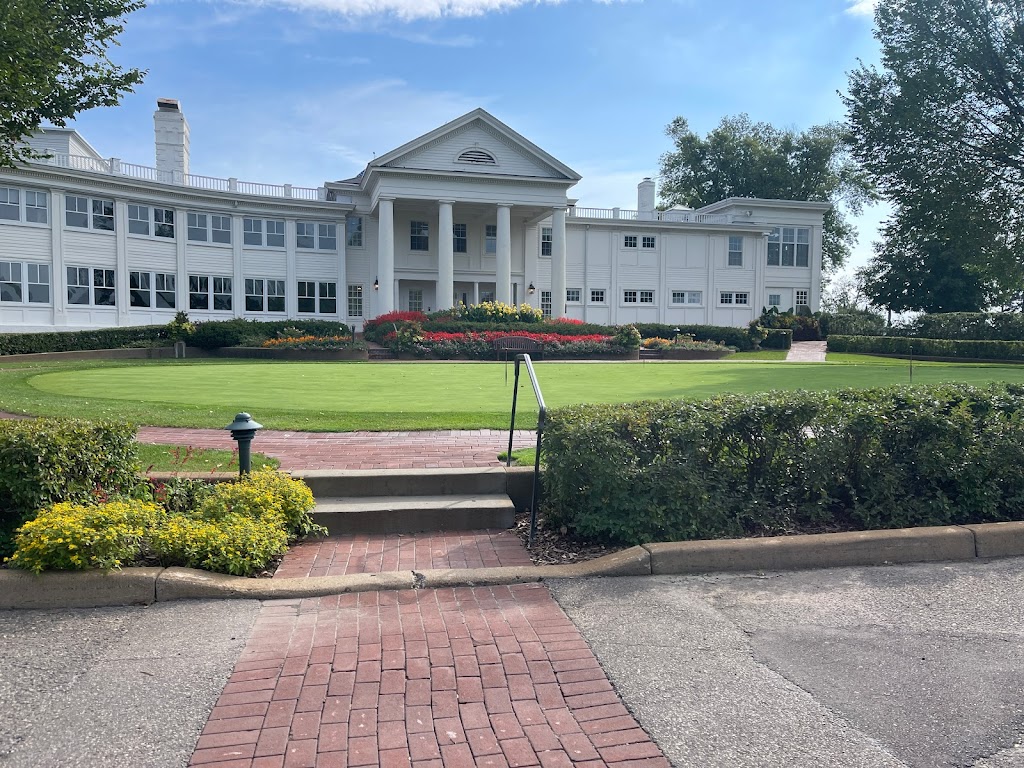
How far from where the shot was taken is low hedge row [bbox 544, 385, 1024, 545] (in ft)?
17.1

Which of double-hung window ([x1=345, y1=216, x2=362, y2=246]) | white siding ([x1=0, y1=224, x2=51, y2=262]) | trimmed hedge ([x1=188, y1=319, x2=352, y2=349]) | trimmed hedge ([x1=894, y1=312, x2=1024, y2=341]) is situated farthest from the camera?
double-hung window ([x1=345, y1=216, x2=362, y2=246])

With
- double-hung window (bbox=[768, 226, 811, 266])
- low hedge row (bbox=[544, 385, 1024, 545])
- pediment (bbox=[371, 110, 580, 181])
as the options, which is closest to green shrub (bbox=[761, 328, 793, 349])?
double-hung window (bbox=[768, 226, 811, 266])

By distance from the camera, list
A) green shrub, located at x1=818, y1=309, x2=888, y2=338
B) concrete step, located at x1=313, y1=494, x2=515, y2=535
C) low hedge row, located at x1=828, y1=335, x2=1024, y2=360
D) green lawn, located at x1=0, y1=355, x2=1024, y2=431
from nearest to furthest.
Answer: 1. concrete step, located at x1=313, y1=494, x2=515, y2=535
2. green lawn, located at x1=0, y1=355, x2=1024, y2=431
3. low hedge row, located at x1=828, y1=335, x2=1024, y2=360
4. green shrub, located at x1=818, y1=309, x2=888, y2=338

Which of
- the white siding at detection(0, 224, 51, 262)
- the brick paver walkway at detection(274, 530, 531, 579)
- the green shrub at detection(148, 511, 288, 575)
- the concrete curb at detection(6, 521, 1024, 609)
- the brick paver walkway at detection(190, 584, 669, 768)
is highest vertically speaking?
the white siding at detection(0, 224, 51, 262)

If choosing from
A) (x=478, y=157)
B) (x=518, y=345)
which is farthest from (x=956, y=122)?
(x=478, y=157)

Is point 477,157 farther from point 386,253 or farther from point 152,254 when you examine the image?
point 152,254

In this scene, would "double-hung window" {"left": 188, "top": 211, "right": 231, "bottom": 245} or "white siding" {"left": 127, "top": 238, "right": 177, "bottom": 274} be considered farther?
"double-hung window" {"left": 188, "top": 211, "right": 231, "bottom": 245}

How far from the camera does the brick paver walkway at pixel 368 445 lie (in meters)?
7.04

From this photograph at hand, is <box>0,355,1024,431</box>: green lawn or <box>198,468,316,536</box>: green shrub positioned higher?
<box>0,355,1024,431</box>: green lawn

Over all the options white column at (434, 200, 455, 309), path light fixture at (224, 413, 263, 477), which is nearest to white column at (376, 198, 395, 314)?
white column at (434, 200, 455, 309)

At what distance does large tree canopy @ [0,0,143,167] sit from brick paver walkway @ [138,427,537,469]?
→ 3752 mm

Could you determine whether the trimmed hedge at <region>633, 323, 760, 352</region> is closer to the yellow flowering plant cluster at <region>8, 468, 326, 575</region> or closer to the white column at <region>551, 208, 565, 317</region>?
the white column at <region>551, 208, 565, 317</region>

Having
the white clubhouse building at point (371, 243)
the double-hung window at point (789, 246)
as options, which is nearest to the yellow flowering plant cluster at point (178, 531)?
the white clubhouse building at point (371, 243)

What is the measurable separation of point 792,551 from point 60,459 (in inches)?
201
